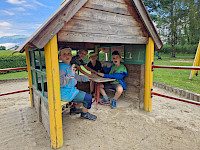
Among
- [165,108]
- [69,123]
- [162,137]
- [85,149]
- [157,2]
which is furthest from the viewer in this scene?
[157,2]

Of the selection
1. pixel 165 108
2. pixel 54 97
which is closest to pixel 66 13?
pixel 54 97

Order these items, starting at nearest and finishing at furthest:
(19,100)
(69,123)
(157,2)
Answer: (69,123) → (19,100) → (157,2)

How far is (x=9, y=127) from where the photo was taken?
319 centimetres

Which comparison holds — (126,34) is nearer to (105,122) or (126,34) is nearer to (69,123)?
(105,122)

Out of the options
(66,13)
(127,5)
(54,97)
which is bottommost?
(54,97)

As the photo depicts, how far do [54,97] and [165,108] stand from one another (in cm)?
324

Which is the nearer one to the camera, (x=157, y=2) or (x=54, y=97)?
(x=54, y=97)

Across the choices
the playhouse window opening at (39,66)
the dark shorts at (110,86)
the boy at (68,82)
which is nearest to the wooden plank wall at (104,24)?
the boy at (68,82)

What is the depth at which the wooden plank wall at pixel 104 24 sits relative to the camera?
7.89 ft

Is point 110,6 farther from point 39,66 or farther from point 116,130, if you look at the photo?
point 116,130

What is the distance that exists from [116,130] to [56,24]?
2.26m

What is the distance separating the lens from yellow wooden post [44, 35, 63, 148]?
2.24 m

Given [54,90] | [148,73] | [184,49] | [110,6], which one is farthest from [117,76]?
[184,49]

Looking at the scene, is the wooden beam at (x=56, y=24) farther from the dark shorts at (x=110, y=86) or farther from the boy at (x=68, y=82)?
the dark shorts at (x=110, y=86)
